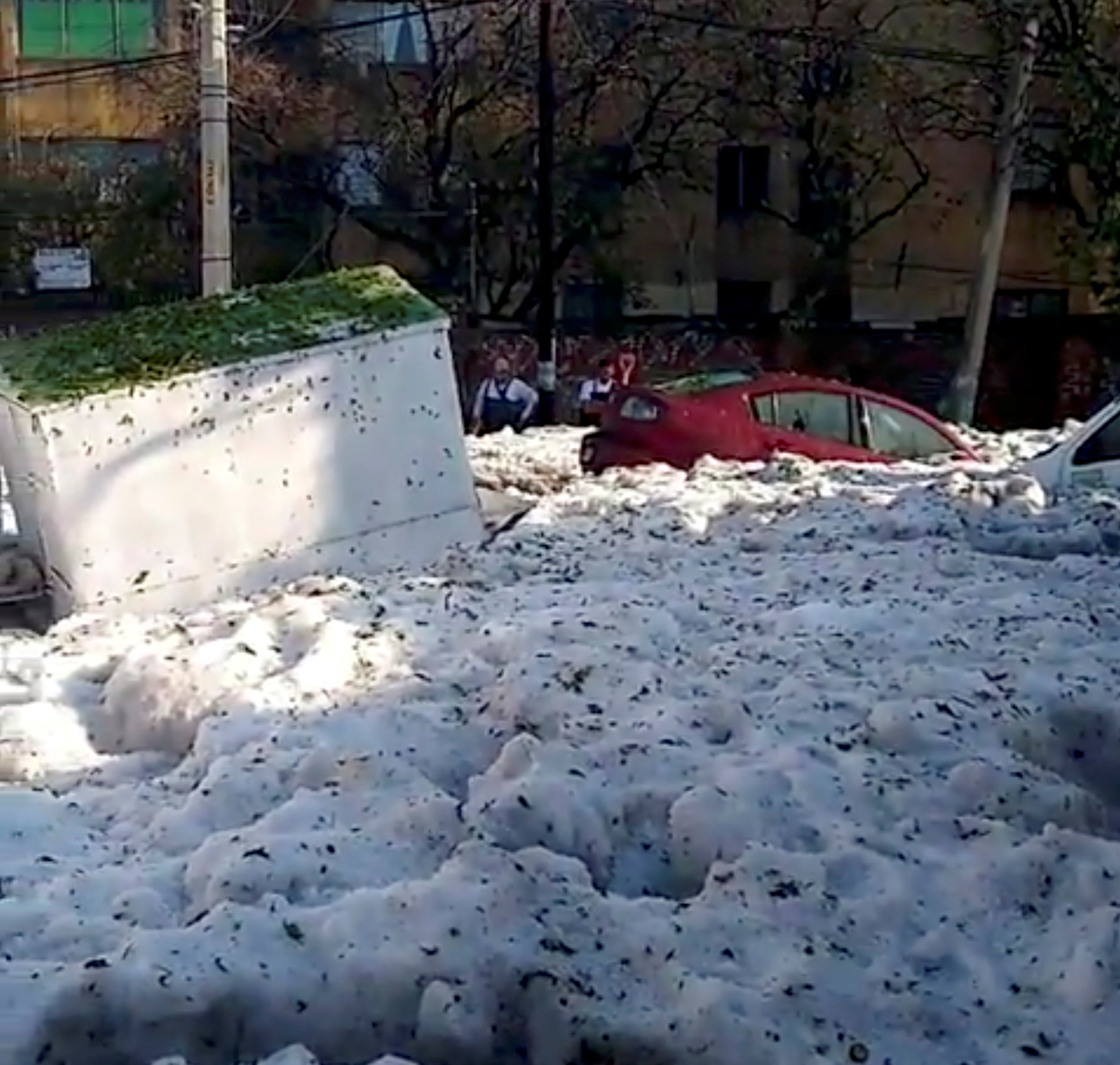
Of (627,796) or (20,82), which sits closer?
(627,796)

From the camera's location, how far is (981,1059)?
161 inches

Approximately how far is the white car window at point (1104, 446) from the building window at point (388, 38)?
22662 mm

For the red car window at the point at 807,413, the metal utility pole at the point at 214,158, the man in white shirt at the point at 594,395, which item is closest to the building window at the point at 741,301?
the man in white shirt at the point at 594,395

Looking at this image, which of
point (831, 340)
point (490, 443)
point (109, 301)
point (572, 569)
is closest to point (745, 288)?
point (831, 340)

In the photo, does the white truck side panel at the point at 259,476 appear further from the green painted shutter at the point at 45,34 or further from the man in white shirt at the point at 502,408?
the green painted shutter at the point at 45,34

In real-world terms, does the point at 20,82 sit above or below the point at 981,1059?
above

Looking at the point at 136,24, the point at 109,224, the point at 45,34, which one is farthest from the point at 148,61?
the point at 109,224

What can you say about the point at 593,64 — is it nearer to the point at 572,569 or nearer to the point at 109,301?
the point at 109,301

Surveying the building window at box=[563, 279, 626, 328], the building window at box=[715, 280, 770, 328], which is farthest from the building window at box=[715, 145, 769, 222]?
the building window at box=[563, 279, 626, 328]

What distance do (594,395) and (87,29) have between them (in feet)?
49.8

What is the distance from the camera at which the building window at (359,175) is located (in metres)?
33.1

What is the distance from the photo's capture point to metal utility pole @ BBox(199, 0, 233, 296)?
1895 centimetres

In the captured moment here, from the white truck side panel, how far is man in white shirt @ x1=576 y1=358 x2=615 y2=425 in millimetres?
6421

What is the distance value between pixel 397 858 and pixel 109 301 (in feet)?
97.7
